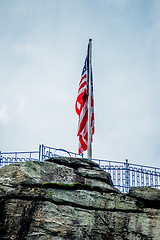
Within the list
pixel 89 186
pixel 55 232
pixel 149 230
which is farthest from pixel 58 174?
pixel 149 230

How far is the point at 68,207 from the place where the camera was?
35.1 ft

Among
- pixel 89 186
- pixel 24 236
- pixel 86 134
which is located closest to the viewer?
pixel 24 236

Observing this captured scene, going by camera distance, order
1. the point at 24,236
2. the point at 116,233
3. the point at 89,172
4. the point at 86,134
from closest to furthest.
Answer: the point at 24,236 → the point at 116,233 → the point at 89,172 → the point at 86,134

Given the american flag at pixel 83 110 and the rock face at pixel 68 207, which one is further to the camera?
the american flag at pixel 83 110

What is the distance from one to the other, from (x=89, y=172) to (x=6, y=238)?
368 centimetres

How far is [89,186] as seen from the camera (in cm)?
1160

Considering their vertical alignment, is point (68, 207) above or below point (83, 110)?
below

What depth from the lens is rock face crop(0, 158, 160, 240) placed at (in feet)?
33.6

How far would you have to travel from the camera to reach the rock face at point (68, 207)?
10242mm

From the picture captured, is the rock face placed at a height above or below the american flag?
below

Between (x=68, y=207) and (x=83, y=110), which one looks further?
(x=83, y=110)

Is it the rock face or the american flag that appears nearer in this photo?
the rock face

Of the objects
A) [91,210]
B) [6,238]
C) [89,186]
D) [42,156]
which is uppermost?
[42,156]

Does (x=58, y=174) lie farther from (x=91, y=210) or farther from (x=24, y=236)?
(x=24, y=236)
